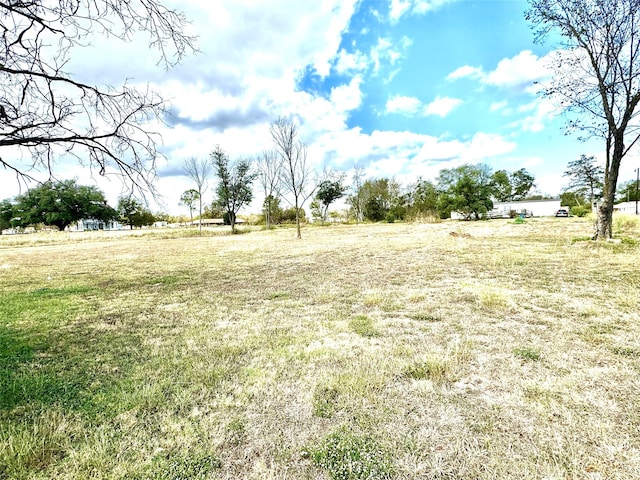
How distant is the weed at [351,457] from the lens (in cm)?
167

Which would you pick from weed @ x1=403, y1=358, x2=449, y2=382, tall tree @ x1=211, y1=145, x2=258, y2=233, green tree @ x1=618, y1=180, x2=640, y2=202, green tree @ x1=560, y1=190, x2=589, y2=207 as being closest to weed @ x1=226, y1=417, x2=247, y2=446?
weed @ x1=403, y1=358, x2=449, y2=382

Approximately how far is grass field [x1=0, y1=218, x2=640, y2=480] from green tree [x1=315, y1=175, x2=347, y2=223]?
1852 inches

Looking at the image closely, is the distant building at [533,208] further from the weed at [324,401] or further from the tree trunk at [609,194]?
the weed at [324,401]

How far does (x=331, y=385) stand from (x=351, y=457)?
0.81 meters

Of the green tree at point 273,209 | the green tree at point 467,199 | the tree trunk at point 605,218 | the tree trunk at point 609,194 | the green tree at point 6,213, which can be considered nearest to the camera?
the tree trunk at point 609,194

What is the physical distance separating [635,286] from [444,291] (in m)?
3.38

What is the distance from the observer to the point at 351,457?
5.87 ft

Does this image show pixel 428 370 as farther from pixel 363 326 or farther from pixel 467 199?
pixel 467 199

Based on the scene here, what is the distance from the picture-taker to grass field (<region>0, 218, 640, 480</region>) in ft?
5.82

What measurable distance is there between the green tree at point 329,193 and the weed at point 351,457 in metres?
49.6

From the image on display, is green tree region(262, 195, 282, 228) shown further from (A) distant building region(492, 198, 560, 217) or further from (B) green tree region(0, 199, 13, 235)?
(B) green tree region(0, 199, 13, 235)

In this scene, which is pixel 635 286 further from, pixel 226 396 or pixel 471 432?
pixel 226 396

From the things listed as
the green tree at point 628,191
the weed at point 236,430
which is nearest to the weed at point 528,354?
the weed at point 236,430

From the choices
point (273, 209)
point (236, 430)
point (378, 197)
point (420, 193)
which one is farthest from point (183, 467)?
point (420, 193)
